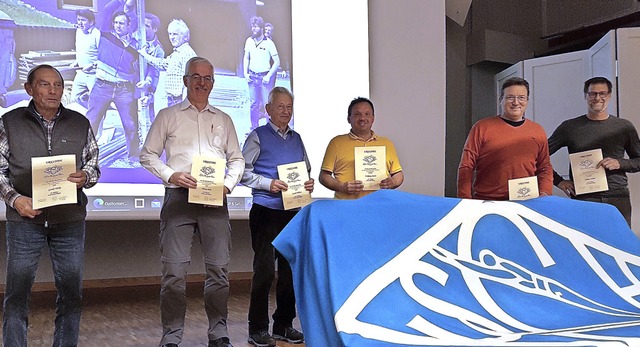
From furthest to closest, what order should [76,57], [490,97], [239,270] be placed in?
[490,97], [239,270], [76,57]

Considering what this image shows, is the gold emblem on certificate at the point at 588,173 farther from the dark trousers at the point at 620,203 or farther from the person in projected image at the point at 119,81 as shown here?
the person in projected image at the point at 119,81

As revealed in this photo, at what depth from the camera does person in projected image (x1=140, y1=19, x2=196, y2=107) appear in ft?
13.9

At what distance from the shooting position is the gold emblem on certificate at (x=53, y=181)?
7.67 ft

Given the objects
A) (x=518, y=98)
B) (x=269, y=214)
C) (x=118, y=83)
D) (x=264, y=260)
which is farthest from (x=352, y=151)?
(x=118, y=83)

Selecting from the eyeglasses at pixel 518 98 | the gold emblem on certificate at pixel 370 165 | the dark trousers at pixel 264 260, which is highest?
the eyeglasses at pixel 518 98

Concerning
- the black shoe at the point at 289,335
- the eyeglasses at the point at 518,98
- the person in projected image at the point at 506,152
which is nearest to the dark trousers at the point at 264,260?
the black shoe at the point at 289,335

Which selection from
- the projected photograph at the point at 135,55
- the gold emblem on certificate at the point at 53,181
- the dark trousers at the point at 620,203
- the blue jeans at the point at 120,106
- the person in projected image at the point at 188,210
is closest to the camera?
the gold emblem on certificate at the point at 53,181

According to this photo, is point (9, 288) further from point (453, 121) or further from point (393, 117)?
point (453, 121)

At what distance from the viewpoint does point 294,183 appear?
9.59ft

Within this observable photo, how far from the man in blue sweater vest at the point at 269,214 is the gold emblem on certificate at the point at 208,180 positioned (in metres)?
0.35

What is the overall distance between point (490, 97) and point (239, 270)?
4.94 meters

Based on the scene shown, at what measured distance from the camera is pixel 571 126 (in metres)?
3.47

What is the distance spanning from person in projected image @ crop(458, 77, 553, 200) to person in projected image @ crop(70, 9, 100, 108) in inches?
101

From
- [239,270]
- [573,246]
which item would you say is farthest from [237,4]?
[573,246]
